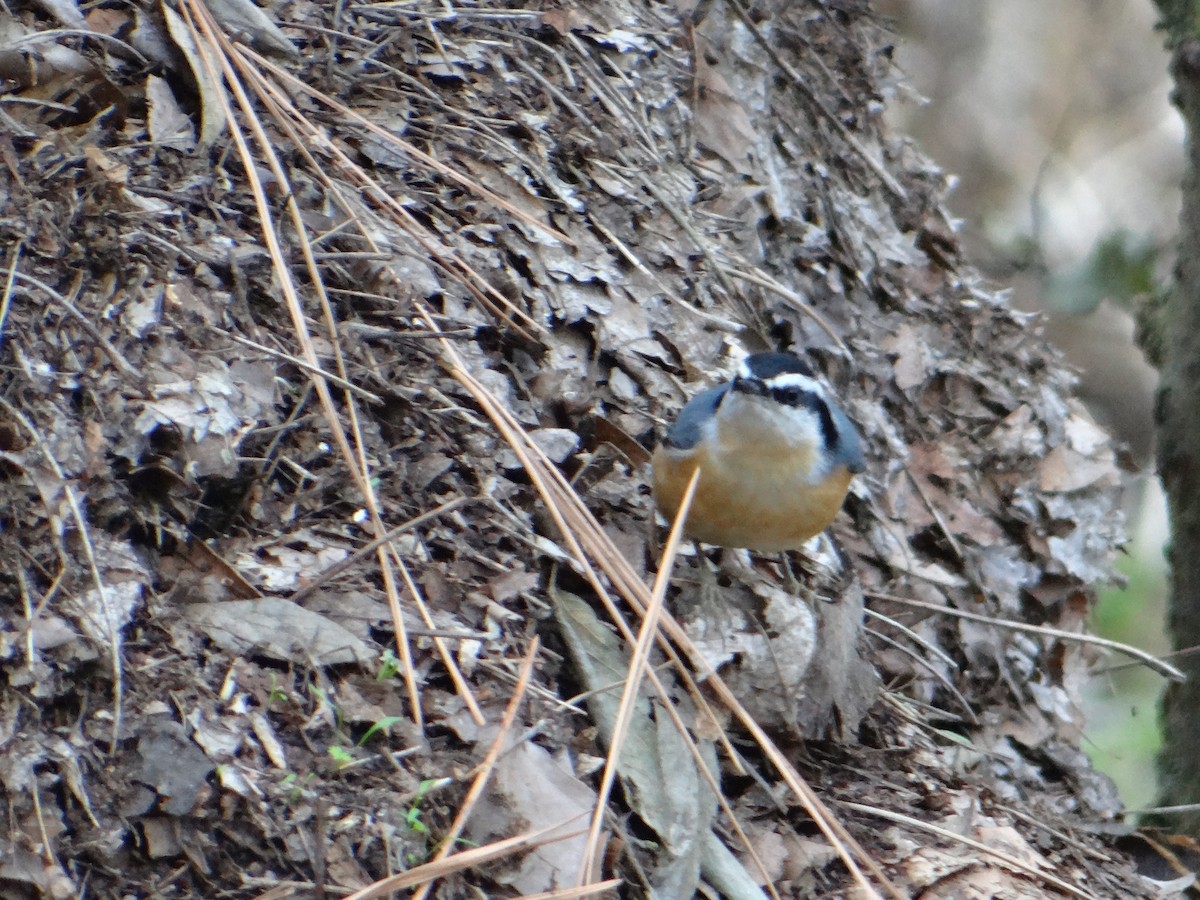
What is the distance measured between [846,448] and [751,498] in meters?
0.44

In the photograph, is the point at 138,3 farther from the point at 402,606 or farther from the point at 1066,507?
the point at 1066,507

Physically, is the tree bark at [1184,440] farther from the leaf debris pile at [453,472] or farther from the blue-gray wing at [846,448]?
the blue-gray wing at [846,448]

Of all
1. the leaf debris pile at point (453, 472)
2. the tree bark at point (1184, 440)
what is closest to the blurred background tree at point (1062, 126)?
the tree bark at point (1184, 440)

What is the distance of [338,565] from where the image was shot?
2930 millimetres

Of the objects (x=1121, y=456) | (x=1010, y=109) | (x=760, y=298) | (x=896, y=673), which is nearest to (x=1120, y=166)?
(x=1010, y=109)

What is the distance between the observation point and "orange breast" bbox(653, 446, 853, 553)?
380 centimetres

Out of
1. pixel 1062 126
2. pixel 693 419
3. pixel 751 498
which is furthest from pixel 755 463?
pixel 1062 126

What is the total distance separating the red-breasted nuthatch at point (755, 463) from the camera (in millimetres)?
3820

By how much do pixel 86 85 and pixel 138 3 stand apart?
40cm

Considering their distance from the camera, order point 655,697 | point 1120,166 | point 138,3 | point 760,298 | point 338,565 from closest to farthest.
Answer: point 338,565, point 655,697, point 138,3, point 760,298, point 1120,166

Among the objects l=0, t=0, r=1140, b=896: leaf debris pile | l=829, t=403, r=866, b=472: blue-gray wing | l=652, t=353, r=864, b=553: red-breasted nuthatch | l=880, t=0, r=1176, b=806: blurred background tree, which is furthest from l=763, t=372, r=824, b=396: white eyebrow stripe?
l=880, t=0, r=1176, b=806: blurred background tree

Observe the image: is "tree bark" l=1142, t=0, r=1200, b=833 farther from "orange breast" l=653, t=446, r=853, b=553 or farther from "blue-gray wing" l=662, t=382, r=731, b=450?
"blue-gray wing" l=662, t=382, r=731, b=450

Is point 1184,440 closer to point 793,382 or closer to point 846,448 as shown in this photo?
point 846,448

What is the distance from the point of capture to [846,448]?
13.4 feet
